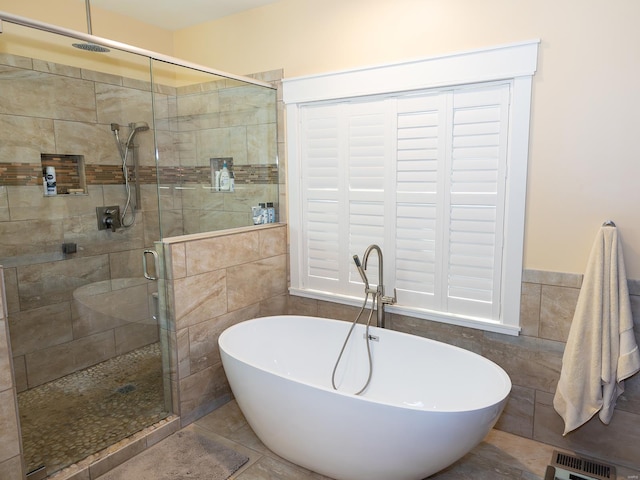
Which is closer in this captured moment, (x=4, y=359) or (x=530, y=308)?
(x=4, y=359)

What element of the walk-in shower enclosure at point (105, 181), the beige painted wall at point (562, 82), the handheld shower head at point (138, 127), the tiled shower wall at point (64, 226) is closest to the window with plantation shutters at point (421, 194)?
the beige painted wall at point (562, 82)

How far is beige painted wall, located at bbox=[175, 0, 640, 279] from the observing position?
201 centimetres

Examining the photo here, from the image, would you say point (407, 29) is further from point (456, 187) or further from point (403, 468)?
point (403, 468)

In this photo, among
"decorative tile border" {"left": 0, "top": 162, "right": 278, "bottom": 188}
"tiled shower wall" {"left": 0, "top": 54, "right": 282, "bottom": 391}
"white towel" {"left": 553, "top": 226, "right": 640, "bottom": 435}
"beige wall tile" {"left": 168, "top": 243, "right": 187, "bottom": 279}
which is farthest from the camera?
"decorative tile border" {"left": 0, "top": 162, "right": 278, "bottom": 188}

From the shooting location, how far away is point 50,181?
9.24 ft

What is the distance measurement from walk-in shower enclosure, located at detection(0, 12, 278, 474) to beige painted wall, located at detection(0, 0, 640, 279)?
55cm

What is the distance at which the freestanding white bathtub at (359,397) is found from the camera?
5.81ft

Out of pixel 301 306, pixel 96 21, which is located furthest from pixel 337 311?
pixel 96 21

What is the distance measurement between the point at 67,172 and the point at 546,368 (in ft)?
10.7

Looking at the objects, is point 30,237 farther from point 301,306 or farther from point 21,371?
point 301,306

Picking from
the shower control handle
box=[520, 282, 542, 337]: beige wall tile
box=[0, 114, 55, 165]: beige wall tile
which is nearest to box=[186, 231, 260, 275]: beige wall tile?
the shower control handle

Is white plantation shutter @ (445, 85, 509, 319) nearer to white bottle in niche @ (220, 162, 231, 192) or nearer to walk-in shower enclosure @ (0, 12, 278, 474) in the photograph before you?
walk-in shower enclosure @ (0, 12, 278, 474)

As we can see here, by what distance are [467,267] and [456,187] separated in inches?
18.7

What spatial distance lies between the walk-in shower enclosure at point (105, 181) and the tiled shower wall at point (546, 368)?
1801mm
